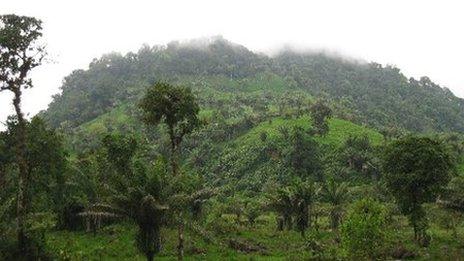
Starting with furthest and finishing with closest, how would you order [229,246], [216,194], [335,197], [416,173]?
[335,197], [416,173], [229,246], [216,194]

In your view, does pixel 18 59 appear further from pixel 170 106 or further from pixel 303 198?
pixel 303 198

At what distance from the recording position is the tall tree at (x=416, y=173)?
151 ft

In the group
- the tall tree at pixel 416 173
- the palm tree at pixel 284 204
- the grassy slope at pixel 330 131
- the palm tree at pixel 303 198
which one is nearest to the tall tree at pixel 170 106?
the palm tree at pixel 284 204

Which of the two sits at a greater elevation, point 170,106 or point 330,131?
point 330,131

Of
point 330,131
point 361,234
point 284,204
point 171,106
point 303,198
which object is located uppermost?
point 330,131

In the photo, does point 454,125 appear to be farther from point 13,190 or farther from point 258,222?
point 13,190

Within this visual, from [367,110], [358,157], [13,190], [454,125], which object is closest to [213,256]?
[13,190]

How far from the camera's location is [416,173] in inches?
1820

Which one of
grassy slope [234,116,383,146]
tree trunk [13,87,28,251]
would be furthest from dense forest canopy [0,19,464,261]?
grassy slope [234,116,383,146]

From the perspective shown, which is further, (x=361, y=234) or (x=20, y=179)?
(x=361, y=234)

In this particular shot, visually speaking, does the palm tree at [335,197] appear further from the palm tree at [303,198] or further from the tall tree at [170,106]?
the tall tree at [170,106]

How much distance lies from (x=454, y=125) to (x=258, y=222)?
146 m

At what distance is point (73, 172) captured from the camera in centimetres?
5381

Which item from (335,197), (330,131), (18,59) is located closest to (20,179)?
(18,59)
